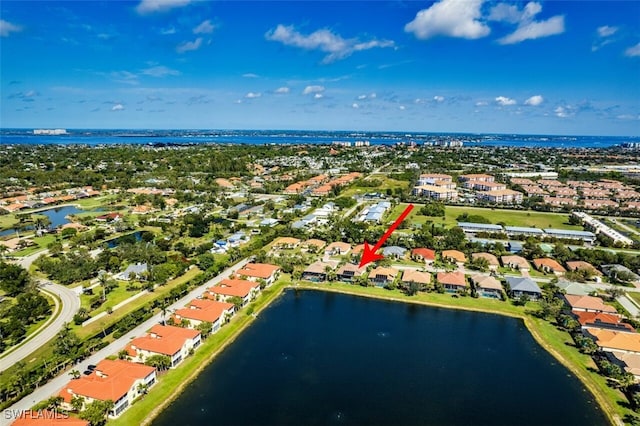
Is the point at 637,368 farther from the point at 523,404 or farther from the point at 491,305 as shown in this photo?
the point at 491,305

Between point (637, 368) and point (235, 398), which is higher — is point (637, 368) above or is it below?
above

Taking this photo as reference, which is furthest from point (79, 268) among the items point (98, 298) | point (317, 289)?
point (317, 289)

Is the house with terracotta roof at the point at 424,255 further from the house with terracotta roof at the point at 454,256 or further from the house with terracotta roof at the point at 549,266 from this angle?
the house with terracotta roof at the point at 549,266

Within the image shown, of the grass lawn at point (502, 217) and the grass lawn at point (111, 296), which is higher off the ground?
the grass lawn at point (502, 217)

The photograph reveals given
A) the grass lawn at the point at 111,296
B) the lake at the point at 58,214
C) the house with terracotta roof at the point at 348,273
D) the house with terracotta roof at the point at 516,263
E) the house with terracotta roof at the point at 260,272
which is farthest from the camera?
the lake at the point at 58,214

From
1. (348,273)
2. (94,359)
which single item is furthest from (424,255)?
(94,359)

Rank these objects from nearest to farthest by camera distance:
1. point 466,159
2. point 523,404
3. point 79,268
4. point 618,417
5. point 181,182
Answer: point 618,417, point 523,404, point 79,268, point 181,182, point 466,159

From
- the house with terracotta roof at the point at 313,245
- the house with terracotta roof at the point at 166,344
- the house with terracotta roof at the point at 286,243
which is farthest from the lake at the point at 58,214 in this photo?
the house with terracotta roof at the point at 166,344

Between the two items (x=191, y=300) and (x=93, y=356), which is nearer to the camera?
(x=93, y=356)
